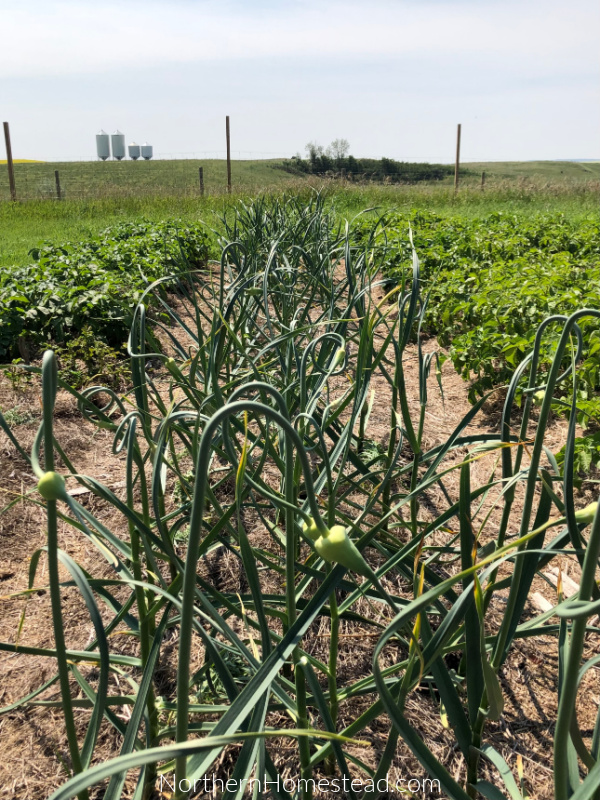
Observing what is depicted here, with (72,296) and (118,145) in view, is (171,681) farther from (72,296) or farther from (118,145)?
(118,145)

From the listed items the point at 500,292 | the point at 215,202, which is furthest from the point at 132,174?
the point at 500,292

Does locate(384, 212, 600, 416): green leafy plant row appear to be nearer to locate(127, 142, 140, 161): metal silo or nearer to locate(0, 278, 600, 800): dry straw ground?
locate(0, 278, 600, 800): dry straw ground

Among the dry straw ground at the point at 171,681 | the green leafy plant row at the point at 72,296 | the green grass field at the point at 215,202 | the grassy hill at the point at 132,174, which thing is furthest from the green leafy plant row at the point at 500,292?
the grassy hill at the point at 132,174

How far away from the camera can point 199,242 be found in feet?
23.6

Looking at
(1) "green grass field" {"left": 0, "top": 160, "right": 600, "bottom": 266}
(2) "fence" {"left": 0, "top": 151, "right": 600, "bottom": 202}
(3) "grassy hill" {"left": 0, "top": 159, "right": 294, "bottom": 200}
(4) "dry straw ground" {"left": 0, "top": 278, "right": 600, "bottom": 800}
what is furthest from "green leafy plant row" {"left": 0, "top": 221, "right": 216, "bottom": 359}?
(3) "grassy hill" {"left": 0, "top": 159, "right": 294, "bottom": 200}

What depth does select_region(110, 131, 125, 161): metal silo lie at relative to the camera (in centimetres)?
5044

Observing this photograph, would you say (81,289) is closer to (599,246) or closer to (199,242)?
(199,242)

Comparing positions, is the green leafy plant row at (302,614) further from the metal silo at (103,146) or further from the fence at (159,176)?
the metal silo at (103,146)

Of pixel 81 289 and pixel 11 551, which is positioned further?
pixel 81 289

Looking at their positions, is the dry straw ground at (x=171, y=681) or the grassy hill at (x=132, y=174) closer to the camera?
the dry straw ground at (x=171, y=681)

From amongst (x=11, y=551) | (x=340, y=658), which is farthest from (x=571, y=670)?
(x=11, y=551)

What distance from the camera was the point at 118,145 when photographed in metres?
51.1

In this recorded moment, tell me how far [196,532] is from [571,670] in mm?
378

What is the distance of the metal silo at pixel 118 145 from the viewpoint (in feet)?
165
